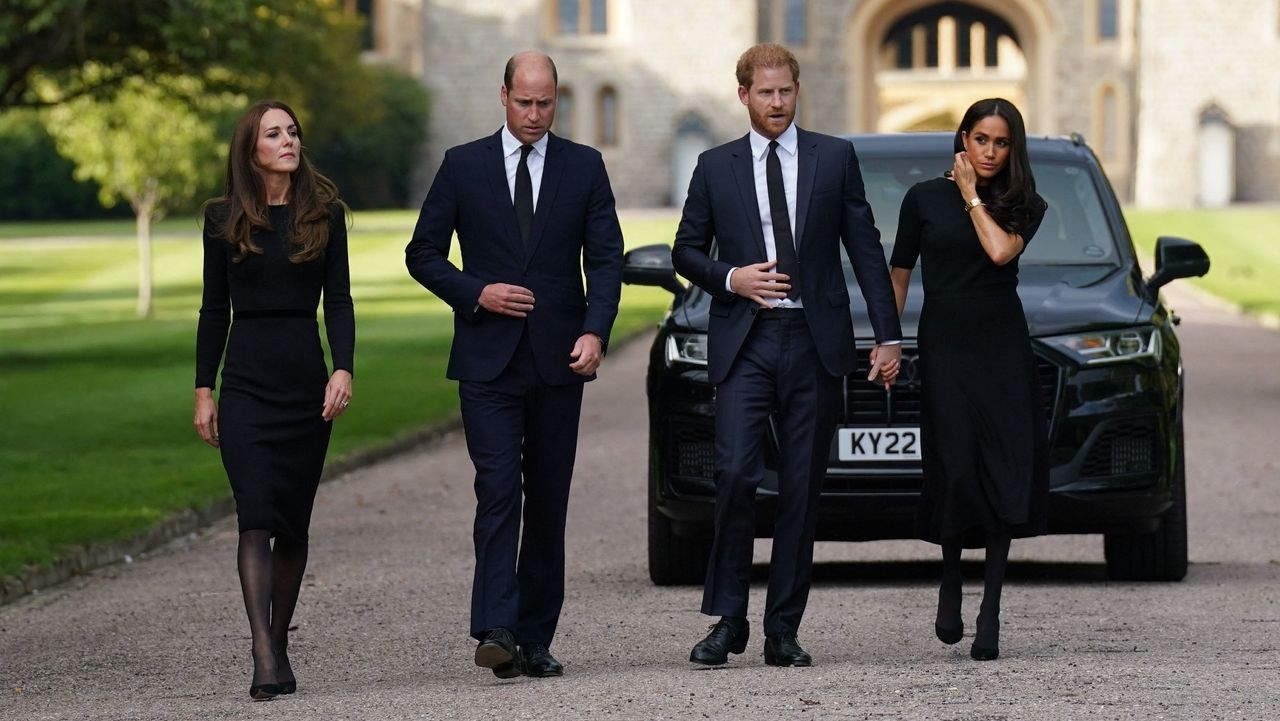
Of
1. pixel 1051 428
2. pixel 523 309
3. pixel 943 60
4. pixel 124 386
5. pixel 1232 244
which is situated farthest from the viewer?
pixel 943 60

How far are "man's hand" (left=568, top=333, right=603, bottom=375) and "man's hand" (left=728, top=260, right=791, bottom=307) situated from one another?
1.49 ft

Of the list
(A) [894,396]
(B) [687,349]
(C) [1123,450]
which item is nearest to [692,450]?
(B) [687,349]

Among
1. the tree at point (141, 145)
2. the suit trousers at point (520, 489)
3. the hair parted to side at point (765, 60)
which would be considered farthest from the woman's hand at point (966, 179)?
the tree at point (141, 145)

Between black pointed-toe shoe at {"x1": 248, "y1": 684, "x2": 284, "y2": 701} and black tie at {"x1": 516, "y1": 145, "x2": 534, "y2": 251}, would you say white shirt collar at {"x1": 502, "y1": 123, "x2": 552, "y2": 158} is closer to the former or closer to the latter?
black tie at {"x1": 516, "y1": 145, "x2": 534, "y2": 251}

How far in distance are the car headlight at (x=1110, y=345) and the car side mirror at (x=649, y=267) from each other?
1.48 m

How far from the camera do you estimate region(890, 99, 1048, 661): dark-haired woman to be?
7234mm

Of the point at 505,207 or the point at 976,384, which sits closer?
the point at 505,207

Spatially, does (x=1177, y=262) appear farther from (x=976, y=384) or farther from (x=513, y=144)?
(x=513, y=144)

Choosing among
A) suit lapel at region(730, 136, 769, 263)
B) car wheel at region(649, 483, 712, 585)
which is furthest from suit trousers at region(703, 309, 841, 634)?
car wheel at region(649, 483, 712, 585)

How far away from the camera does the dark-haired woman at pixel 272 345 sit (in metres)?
6.80

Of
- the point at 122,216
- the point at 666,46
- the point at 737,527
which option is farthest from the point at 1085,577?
the point at 122,216

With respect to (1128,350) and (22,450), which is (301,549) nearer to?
(1128,350)

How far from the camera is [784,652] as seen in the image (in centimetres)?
693

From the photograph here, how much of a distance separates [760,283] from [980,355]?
2.66 ft
